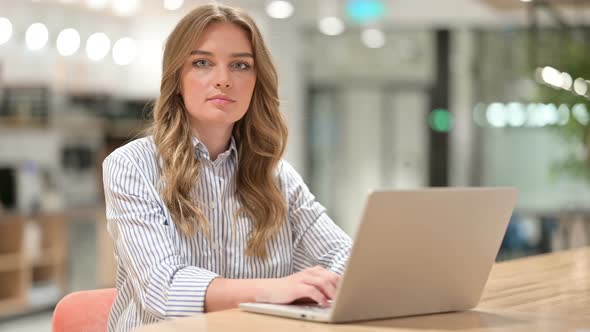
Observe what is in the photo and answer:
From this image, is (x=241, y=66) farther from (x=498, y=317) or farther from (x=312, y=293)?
(x=498, y=317)

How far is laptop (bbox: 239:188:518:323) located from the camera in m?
1.60

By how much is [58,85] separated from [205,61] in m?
7.65

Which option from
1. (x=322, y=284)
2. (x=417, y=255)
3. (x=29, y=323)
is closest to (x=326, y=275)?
(x=322, y=284)

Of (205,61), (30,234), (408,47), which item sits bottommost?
(30,234)

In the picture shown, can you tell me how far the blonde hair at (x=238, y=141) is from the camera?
2152 mm

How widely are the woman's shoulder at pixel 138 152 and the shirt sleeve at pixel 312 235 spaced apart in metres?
0.40

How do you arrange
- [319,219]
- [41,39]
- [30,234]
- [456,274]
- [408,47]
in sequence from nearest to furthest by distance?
[456,274] < [319,219] < [30,234] < [41,39] < [408,47]

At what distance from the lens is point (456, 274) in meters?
1.82

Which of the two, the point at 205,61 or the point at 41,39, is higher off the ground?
the point at 41,39

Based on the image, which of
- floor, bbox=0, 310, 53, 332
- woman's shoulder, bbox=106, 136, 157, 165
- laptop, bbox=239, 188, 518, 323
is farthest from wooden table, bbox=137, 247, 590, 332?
floor, bbox=0, 310, 53, 332

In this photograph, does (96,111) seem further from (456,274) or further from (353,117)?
(456,274)

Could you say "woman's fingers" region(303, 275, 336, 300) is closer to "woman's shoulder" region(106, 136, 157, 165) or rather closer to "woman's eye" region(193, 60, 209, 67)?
"woman's shoulder" region(106, 136, 157, 165)

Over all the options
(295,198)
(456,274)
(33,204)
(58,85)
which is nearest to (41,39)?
(58,85)

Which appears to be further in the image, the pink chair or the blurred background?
the blurred background
